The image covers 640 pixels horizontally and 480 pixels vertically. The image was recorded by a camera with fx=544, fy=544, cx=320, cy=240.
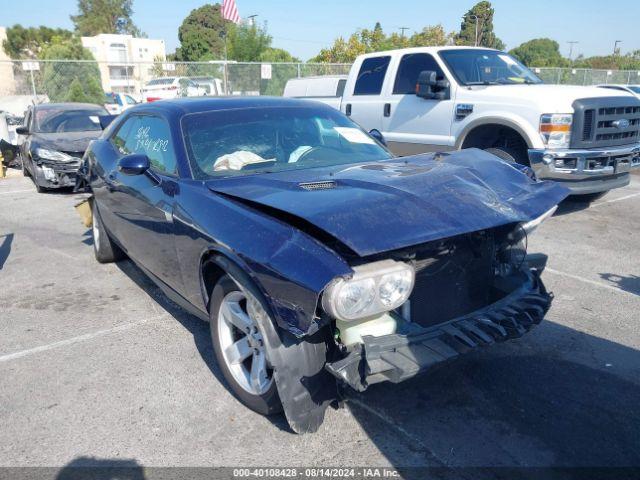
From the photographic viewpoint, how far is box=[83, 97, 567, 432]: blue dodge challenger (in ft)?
8.17

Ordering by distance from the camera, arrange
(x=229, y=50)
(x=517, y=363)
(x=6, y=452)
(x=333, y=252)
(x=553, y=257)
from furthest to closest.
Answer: (x=229, y=50), (x=553, y=257), (x=517, y=363), (x=6, y=452), (x=333, y=252)

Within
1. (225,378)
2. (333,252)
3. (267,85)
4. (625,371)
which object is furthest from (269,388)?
(267,85)

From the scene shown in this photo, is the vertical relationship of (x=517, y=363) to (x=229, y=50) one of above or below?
below

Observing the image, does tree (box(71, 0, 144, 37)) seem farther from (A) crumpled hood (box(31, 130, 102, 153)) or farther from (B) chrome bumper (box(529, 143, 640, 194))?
(B) chrome bumper (box(529, 143, 640, 194))

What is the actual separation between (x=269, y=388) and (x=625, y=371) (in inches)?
89.7

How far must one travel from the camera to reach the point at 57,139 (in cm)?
999

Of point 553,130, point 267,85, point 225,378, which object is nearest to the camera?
point 225,378

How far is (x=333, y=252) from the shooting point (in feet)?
8.09

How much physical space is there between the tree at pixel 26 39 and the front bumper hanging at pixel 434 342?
73.1 meters

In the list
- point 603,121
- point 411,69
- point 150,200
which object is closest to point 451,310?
point 150,200

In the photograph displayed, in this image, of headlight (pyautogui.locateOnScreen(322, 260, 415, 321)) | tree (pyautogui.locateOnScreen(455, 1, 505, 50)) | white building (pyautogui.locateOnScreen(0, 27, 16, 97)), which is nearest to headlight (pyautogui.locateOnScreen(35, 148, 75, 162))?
headlight (pyautogui.locateOnScreen(322, 260, 415, 321))

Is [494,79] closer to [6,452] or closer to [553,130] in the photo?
[553,130]

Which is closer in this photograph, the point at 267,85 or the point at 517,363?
the point at 517,363

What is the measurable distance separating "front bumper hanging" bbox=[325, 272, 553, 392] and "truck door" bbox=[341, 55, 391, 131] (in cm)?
578
